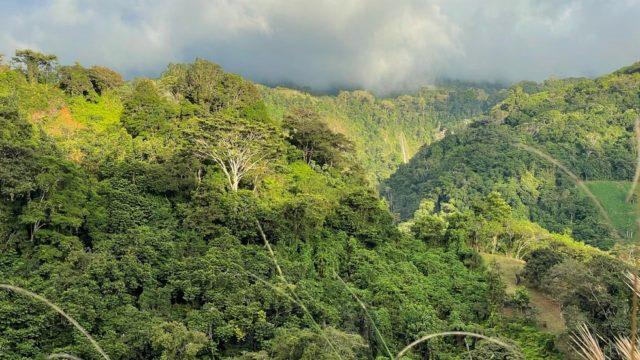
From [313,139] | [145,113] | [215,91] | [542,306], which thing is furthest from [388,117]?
[145,113]

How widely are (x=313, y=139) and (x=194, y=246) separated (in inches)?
442

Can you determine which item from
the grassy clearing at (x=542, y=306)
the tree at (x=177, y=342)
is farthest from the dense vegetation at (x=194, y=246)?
the grassy clearing at (x=542, y=306)

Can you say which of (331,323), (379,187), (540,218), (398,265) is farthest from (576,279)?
(379,187)

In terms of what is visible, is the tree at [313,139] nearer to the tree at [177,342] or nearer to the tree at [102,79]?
the tree at [102,79]

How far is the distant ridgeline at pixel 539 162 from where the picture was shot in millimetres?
51844

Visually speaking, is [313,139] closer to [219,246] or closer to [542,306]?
[219,246]

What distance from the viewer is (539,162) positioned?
44375 mm

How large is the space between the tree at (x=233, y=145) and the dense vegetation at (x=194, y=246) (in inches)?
2.1

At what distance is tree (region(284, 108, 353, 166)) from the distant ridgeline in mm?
23934

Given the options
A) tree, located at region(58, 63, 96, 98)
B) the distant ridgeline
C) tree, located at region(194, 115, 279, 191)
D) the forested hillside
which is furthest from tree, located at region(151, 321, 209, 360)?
the forested hillside

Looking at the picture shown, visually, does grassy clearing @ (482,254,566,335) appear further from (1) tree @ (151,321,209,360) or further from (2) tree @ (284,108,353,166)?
(1) tree @ (151,321,209,360)

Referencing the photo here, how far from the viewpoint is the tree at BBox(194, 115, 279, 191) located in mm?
16703

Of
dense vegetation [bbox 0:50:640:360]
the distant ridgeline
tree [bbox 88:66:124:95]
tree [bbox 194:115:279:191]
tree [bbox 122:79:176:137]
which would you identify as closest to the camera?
dense vegetation [bbox 0:50:640:360]

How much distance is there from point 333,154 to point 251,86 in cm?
533
